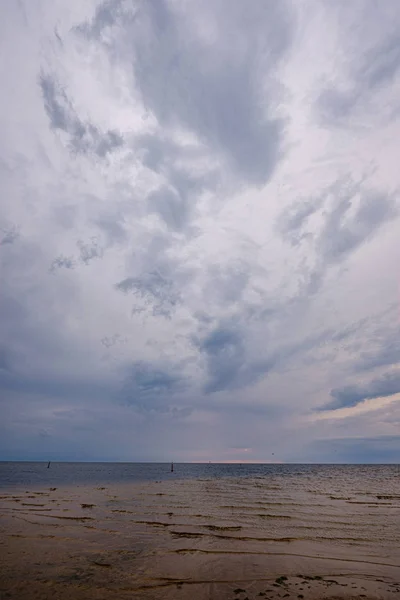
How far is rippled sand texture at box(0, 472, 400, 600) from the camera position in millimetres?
14781

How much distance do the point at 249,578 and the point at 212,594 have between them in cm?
271

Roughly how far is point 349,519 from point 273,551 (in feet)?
52.4

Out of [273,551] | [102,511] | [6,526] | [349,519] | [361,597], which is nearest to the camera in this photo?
[361,597]

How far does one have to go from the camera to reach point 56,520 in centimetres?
2997

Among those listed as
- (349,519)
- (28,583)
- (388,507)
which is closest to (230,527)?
(349,519)

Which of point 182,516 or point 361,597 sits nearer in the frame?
point 361,597

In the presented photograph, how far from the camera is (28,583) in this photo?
1493cm

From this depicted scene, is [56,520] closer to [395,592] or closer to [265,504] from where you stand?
[265,504]

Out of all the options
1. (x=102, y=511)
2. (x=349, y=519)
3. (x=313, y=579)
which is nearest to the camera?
(x=313, y=579)

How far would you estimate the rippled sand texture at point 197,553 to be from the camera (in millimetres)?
14781

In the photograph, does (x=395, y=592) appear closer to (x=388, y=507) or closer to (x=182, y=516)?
(x=182, y=516)

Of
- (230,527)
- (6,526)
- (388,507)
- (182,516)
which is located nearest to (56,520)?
(6,526)

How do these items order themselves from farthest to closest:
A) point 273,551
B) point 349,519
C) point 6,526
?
point 349,519 < point 6,526 < point 273,551

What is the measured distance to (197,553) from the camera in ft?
66.6
